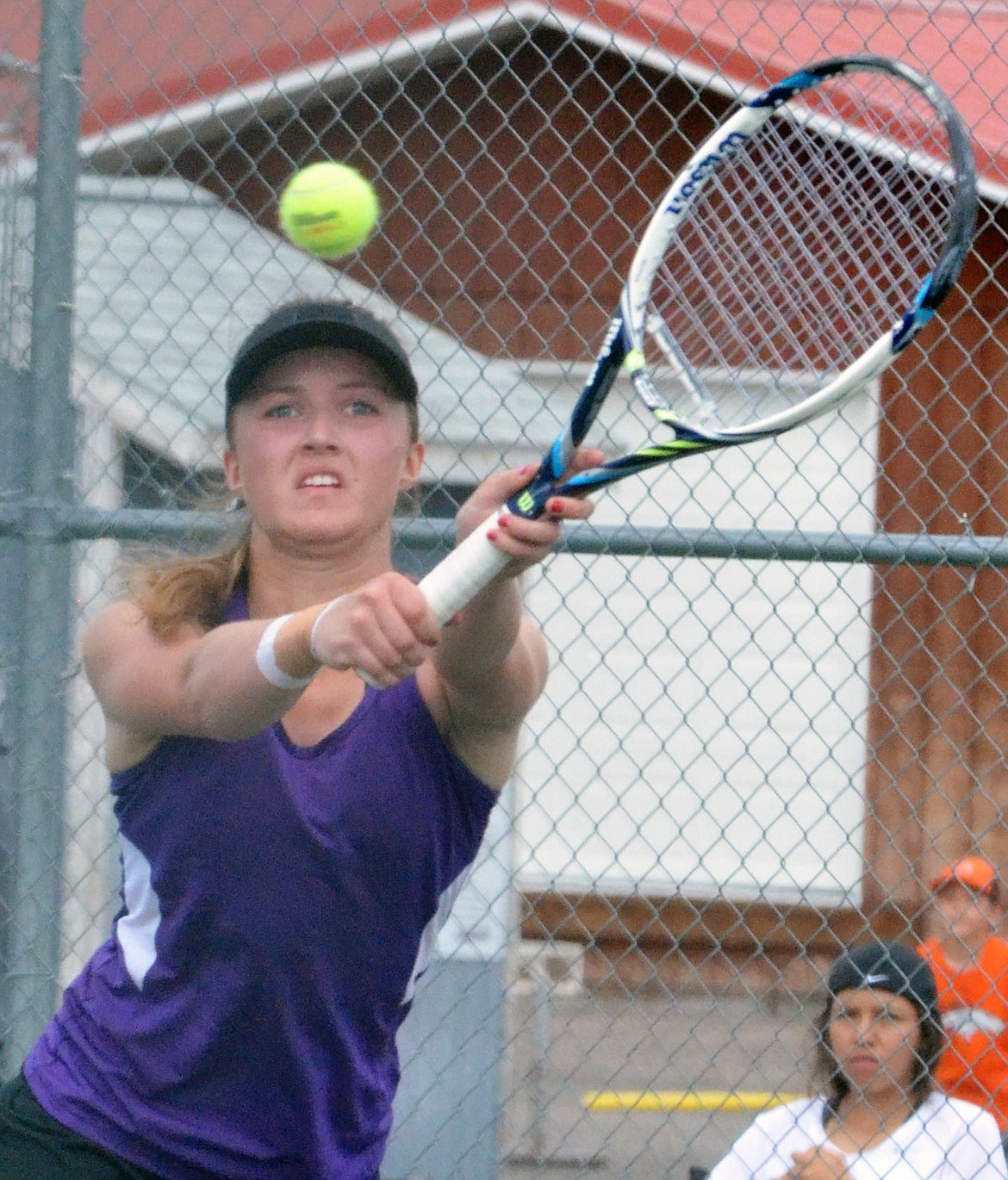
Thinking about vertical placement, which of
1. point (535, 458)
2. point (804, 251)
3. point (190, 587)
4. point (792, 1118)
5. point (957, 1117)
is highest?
point (535, 458)

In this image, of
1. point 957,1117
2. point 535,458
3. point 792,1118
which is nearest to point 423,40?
point 535,458

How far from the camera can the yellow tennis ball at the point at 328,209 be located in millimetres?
3033

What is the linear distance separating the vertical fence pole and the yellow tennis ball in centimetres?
60

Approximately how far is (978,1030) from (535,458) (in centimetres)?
185

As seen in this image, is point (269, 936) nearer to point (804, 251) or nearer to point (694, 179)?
point (694, 179)

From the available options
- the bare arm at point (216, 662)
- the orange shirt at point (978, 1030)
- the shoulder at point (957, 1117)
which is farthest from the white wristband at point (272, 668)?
the orange shirt at point (978, 1030)

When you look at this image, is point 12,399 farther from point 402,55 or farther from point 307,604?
point 402,55

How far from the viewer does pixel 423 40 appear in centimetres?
554

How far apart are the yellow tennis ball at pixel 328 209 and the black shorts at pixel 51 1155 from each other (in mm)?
1509

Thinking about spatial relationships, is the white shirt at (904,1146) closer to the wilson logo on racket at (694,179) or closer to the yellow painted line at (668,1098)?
the yellow painted line at (668,1098)

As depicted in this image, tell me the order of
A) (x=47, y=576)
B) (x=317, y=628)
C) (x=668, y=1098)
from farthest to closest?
(x=668, y=1098) → (x=47, y=576) → (x=317, y=628)

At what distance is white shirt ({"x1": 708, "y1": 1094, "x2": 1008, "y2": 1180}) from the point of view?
12.0 feet

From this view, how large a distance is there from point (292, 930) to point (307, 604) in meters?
0.38

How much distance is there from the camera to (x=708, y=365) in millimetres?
3123
